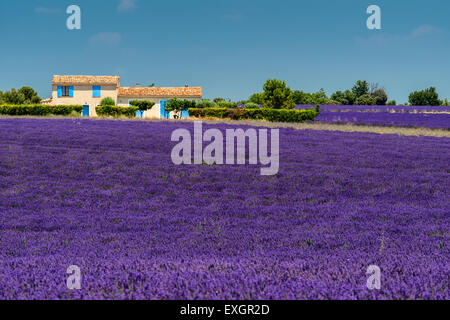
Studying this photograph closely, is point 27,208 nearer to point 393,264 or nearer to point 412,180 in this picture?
point 393,264

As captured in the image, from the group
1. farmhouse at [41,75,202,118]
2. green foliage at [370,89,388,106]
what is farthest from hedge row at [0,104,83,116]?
green foliage at [370,89,388,106]

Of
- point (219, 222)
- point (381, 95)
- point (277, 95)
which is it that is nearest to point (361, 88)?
point (381, 95)

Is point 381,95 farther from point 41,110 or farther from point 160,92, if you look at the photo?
point 41,110

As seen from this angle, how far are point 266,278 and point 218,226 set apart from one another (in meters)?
4.15

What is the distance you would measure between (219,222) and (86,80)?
5534cm

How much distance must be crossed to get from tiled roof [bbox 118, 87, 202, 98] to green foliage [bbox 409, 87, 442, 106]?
2663 inches

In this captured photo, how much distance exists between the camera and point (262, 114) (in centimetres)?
4066

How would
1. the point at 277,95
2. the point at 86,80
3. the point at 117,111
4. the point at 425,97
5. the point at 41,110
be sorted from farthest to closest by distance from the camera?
the point at 425,97 < the point at 86,80 < the point at 277,95 < the point at 117,111 < the point at 41,110

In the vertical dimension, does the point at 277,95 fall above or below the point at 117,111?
above

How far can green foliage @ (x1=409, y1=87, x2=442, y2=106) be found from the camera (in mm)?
100188

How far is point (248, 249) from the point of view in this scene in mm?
5648

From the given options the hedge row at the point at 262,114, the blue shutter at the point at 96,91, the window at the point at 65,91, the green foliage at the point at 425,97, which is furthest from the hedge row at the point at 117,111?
the green foliage at the point at 425,97

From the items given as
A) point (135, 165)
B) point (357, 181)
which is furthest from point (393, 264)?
point (135, 165)

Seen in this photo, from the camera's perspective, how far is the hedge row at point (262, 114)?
38812mm
